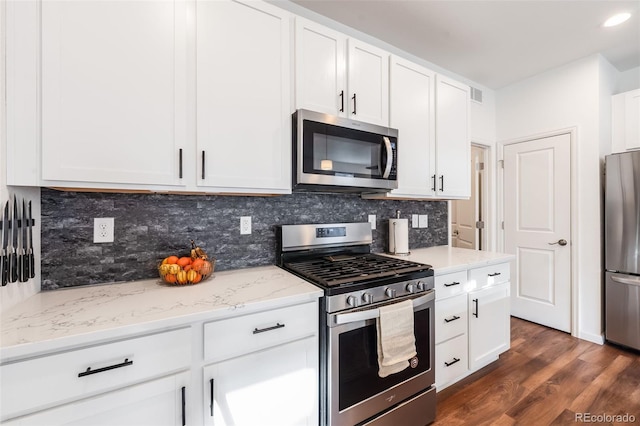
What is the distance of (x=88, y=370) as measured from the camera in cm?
89

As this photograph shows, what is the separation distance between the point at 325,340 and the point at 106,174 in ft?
4.09

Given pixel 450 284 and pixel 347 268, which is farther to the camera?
pixel 450 284

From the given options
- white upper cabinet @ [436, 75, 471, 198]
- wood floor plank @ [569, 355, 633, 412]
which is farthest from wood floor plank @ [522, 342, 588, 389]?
white upper cabinet @ [436, 75, 471, 198]

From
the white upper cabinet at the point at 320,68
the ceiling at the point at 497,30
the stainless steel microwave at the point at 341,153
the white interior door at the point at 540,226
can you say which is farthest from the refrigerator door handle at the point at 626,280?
the white upper cabinet at the point at 320,68

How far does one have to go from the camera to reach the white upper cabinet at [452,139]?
2307 mm

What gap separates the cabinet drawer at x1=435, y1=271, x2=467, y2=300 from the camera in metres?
1.79

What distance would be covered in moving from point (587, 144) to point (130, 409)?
4.06 meters

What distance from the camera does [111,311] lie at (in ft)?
3.41

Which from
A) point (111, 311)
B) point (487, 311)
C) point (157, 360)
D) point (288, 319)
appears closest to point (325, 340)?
point (288, 319)

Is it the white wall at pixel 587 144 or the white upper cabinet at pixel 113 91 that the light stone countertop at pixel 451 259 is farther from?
the white upper cabinet at pixel 113 91

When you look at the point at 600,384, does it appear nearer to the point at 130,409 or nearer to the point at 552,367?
the point at 552,367

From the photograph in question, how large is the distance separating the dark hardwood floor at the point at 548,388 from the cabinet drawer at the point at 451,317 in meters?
0.46

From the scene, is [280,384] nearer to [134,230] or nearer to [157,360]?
[157,360]

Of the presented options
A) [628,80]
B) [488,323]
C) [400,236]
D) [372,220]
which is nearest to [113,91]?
[372,220]
